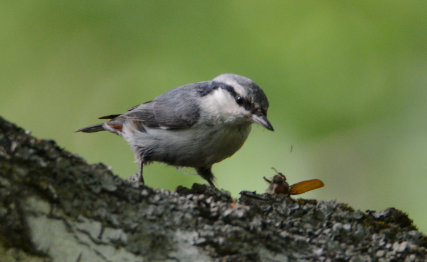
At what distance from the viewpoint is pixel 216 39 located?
320 cm

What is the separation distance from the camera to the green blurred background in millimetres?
2861

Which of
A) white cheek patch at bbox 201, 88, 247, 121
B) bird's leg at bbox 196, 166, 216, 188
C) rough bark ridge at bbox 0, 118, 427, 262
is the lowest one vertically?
rough bark ridge at bbox 0, 118, 427, 262

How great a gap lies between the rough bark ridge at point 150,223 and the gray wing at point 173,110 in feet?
3.78

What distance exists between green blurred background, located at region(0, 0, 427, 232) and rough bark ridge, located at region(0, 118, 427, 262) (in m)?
1.26

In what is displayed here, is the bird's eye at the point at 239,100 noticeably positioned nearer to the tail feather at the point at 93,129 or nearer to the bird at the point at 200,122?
the bird at the point at 200,122

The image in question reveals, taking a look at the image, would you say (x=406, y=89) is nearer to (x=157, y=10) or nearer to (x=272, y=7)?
(x=272, y=7)

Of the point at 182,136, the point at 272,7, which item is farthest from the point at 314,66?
the point at 182,136

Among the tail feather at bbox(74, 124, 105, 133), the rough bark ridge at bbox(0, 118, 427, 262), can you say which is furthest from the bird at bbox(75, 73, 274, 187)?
the rough bark ridge at bbox(0, 118, 427, 262)

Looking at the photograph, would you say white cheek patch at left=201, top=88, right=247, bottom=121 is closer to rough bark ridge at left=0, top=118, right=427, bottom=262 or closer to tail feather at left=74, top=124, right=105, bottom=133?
rough bark ridge at left=0, top=118, right=427, bottom=262

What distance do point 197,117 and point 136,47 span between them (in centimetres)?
93

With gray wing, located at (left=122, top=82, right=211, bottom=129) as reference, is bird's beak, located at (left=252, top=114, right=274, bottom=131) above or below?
below

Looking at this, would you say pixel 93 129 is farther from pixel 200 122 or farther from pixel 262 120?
pixel 262 120

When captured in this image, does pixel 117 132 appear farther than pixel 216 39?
Yes

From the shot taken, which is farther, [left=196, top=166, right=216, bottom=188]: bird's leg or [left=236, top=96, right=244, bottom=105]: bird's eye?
[left=196, top=166, right=216, bottom=188]: bird's leg
